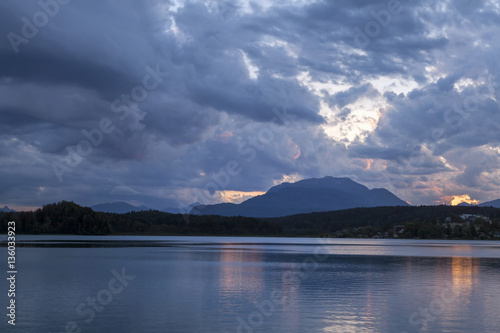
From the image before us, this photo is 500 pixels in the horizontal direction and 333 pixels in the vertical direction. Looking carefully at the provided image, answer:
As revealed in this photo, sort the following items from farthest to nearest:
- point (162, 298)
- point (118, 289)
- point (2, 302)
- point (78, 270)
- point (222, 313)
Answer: point (78, 270) < point (118, 289) < point (162, 298) < point (2, 302) < point (222, 313)

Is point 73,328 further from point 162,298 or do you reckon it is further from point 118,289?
point 118,289

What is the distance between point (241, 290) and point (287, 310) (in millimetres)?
14328

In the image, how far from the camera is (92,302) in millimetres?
46406

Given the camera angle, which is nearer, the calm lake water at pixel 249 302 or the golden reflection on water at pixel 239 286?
the calm lake water at pixel 249 302

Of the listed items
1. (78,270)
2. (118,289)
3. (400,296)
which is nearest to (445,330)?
(400,296)

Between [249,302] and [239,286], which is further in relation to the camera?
[239,286]

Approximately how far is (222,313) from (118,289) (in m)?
18.8

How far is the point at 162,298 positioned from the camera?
50000 millimetres

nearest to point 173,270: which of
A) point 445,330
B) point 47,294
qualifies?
point 47,294

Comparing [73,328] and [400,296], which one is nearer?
[73,328]

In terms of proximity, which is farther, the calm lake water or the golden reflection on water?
the golden reflection on water

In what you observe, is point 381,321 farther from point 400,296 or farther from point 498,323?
point 400,296

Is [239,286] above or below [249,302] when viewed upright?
below

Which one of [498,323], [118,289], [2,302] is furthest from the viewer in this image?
[118,289]
